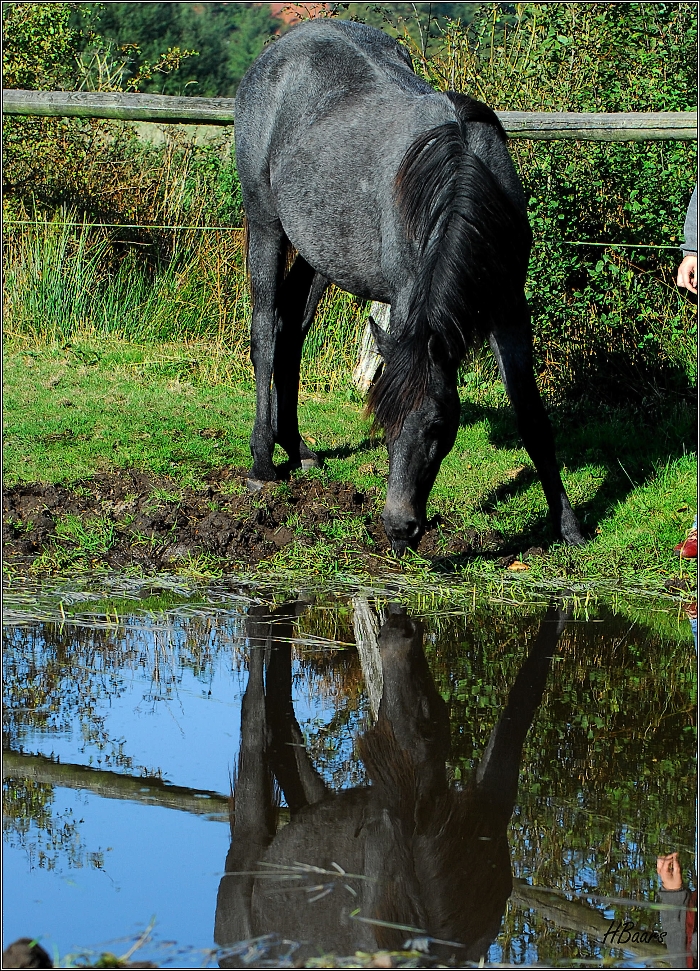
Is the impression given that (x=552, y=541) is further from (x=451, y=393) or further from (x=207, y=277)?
(x=207, y=277)

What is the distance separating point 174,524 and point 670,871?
3.19 metres

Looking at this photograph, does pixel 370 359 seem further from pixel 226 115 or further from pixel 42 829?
pixel 42 829

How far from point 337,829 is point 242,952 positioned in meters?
0.58

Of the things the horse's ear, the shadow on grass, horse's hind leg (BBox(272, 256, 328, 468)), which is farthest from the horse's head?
horse's hind leg (BBox(272, 256, 328, 468))

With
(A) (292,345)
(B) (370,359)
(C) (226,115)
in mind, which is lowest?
(B) (370,359)

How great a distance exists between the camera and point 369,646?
4.15 meters

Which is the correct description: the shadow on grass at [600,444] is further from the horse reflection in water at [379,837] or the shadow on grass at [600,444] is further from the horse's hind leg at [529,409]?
the horse reflection in water at [379,837]

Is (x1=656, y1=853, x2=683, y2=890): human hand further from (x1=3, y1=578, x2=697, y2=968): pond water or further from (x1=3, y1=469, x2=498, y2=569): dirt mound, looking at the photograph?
(x1=3, y1=469, x2=498, y2=569): dirt mound

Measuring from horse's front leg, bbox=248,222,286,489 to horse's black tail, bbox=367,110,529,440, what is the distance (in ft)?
5.19

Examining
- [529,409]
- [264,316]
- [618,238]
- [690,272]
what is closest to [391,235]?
[529,409]

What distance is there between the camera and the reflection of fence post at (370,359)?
771 centimetres

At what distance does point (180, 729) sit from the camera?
3408mm

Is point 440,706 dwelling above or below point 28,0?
below

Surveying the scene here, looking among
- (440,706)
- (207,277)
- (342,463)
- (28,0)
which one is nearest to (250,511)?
(342,463)
